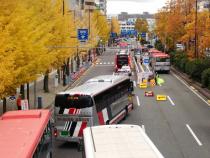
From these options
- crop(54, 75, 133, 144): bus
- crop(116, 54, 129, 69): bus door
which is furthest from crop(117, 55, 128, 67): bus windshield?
crop(54, 75, 133, 144): bus

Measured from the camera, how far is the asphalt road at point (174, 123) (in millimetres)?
21562

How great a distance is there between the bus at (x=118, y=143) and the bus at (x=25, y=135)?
4.55 feet

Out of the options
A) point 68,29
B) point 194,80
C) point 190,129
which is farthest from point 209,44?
point 190,129

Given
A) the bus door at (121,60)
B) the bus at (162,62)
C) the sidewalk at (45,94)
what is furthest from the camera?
the bus door at (121,60)

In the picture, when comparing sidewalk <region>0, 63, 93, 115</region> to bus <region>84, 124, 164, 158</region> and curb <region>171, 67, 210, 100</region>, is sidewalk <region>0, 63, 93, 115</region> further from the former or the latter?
bus <region>84, 124, 164, 158</region>

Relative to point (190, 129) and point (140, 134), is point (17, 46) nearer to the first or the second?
point (190, 129)

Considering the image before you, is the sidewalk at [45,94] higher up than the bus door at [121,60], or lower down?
lower down

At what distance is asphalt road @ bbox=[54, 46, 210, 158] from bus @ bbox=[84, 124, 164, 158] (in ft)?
22.4

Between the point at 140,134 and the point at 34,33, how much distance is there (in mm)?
16475

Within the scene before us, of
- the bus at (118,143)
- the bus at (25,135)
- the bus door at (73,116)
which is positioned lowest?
the bus door at (73,116)

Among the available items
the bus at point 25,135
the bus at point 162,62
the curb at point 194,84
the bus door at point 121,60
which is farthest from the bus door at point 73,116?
the bus door at point 121,60

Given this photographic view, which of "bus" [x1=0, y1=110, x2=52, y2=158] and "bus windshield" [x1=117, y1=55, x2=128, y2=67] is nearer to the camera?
"bus" [x1=0, y1=110, x2=52, y2=158]

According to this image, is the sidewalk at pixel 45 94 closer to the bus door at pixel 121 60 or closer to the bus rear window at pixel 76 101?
the bus door at pixel 121 60

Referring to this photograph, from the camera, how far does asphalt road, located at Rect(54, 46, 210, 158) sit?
21.6 metres
